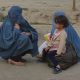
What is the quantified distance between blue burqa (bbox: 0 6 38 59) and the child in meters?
0.29

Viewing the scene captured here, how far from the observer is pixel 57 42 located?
25.4 ft

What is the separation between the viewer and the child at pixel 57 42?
759 cm

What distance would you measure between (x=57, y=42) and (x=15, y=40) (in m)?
0.70

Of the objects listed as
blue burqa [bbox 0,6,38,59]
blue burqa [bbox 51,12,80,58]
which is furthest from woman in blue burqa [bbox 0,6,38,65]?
blue burqa [bbox 51,12,80,58]

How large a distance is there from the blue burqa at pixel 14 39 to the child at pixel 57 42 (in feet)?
0.95

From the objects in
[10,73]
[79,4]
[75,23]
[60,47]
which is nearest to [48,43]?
[60,47]

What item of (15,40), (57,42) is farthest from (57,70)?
(15,40)

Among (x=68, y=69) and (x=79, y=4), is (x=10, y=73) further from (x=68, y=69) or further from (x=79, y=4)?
(x=79, y=4)

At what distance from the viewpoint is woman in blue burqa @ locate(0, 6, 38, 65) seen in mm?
7711

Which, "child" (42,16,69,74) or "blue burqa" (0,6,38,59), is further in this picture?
"blue burqa" (0,6,38,59)

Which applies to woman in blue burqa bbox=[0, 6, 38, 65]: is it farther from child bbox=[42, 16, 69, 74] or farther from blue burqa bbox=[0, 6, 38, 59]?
child bbox=[42, 16, 69, 74]

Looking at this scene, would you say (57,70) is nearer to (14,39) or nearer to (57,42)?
(57,42)

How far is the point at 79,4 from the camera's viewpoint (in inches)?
617

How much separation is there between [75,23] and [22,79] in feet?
17.6
